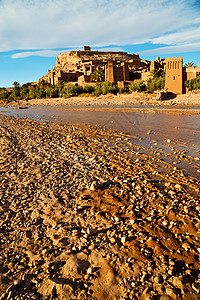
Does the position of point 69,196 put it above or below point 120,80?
below

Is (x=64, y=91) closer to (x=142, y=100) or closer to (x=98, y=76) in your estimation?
(x=98, y=76)

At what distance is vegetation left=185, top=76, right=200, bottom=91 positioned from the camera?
3341 centimetres

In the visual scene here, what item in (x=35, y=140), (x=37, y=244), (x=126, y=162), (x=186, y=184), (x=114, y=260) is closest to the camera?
(x=114, y=260)

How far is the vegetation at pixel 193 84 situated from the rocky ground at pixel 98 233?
3208 cm

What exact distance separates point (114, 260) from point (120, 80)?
49645 millimetres

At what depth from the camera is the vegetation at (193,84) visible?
3341cm

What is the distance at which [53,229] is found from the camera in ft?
11.1

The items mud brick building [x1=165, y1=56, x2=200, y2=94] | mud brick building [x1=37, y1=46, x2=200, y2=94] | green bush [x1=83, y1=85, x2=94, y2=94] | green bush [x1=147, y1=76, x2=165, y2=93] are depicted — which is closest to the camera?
mud brick building [x1=165, y1=56, x2=200, y2=94]

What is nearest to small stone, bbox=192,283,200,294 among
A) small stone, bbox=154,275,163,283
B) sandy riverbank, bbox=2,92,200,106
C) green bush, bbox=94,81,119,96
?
small stone, bbox=154,275,163,283

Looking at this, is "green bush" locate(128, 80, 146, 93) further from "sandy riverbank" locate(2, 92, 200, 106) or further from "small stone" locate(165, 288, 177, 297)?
"small stone" locate(165, 288, 177, 297)

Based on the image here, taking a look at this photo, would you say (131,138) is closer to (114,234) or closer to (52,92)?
(114,234)

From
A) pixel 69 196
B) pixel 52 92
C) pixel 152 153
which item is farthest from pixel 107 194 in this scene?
pixel 52 92

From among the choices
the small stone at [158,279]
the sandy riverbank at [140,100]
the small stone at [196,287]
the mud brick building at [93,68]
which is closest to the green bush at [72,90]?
the mud brick building at [93,68]

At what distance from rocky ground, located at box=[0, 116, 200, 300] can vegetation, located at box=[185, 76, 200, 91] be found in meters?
32.1
